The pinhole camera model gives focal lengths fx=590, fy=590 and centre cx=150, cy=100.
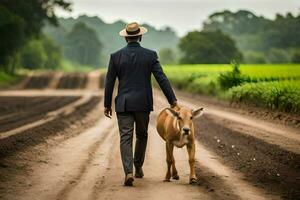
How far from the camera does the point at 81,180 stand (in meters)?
9.34

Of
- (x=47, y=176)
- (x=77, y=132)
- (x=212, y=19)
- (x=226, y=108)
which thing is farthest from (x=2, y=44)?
(x=212, y=19)

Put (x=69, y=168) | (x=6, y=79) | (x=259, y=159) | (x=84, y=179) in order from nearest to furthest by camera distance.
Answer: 1. (x=84, y=179)
2. (x=69, y=168)
3. (x=259, y=159)
4. (x=6, y=79)

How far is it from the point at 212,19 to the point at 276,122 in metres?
128

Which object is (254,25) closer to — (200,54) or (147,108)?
(200,54)

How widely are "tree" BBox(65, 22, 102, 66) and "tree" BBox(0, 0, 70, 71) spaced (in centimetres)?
Result: 7459

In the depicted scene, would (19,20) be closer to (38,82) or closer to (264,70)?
(38,82)

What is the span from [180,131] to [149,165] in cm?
239

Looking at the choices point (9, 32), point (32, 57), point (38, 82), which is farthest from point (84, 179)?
point (32, 57)

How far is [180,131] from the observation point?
28.7 ft

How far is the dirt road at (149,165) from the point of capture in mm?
8430

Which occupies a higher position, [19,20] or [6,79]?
[19,20]

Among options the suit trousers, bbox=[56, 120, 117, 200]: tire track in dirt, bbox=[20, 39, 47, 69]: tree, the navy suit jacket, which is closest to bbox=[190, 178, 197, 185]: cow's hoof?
the suit trousers

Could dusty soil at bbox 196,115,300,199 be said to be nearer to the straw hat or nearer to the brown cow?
the brown cow

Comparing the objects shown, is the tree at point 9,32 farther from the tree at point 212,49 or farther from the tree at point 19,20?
the tree at point 212,49
